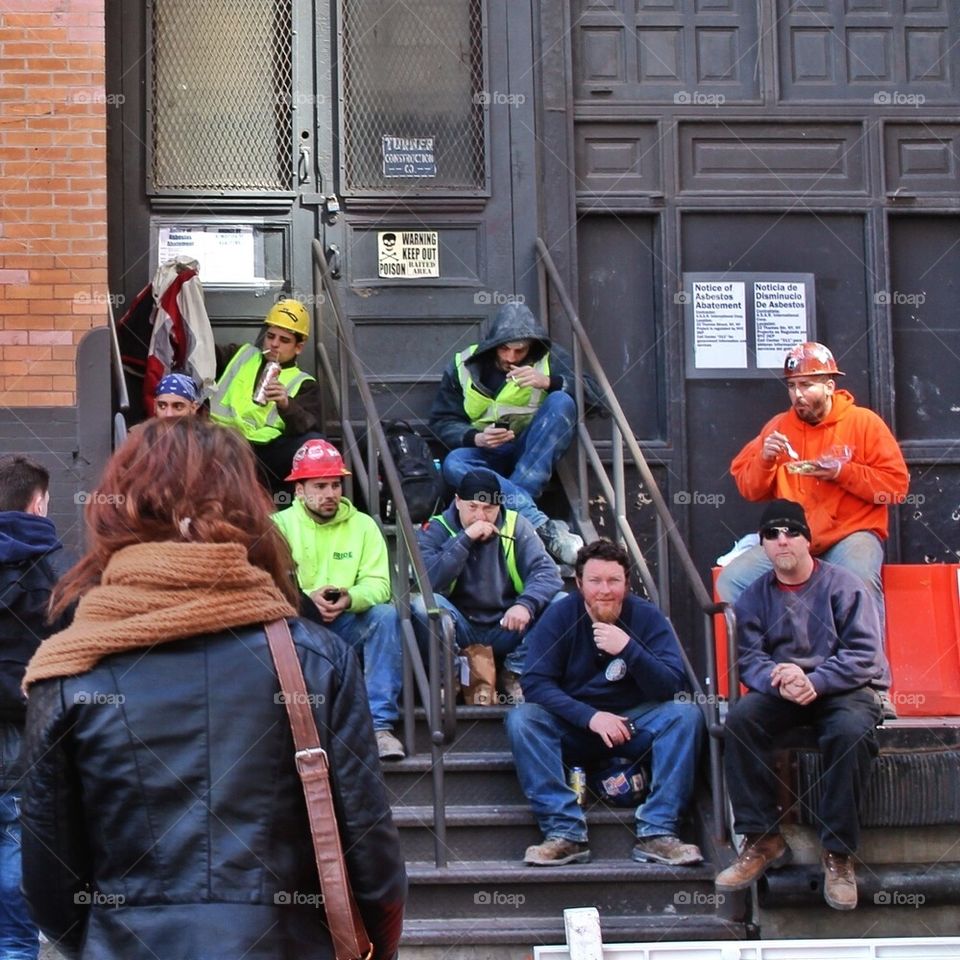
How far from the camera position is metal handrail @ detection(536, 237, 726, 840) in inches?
289

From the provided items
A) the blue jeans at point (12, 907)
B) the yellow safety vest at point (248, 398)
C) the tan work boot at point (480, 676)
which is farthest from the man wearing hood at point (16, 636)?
the yellow safety vest at point (248, 398)

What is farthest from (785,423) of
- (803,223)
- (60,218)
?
(60,218)

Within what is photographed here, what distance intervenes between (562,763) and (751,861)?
3.02 ft

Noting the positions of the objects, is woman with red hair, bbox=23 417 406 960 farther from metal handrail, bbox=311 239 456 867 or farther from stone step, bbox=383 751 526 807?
stone step, bbox=383 751 526 807

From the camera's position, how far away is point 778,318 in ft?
33.6

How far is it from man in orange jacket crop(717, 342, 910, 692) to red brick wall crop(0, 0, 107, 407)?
3481mm

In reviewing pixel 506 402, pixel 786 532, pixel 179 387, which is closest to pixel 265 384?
pixel 179 387

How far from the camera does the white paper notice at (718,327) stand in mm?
10180

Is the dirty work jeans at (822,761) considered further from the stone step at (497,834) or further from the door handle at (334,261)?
the door handle at (334,261)

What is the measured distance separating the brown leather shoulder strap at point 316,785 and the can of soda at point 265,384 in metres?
5.91

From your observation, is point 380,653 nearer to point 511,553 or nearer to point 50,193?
point 511,553

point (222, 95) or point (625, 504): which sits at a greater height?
point (222, 95)

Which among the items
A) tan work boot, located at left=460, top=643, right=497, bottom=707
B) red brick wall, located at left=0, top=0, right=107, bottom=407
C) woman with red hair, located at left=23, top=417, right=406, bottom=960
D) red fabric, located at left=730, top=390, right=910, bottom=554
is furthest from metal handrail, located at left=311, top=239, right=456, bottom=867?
woman with red hair, located at left=23, top=417, right=406, bottom=960

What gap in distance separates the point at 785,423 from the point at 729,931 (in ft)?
9.27
